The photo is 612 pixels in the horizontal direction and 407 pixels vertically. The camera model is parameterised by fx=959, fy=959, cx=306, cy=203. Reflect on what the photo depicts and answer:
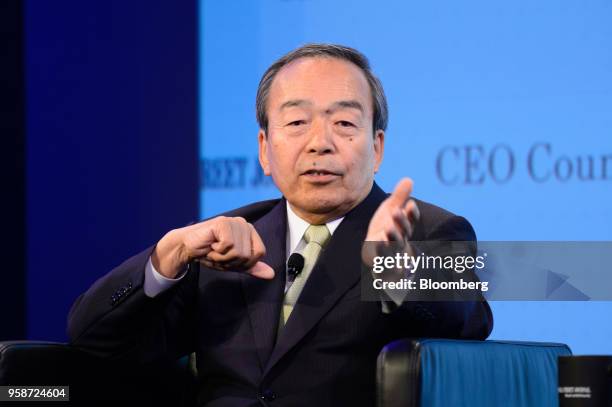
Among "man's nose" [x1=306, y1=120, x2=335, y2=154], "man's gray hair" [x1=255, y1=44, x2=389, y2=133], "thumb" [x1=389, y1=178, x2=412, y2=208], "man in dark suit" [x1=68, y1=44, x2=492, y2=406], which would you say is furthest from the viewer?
"man's gray hair" [x1=255, y1=44, x2=389, y2=133]

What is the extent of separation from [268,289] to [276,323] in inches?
3.1

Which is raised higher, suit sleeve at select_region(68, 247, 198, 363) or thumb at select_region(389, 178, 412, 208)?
thumb at select_region(389, 178, 412, 208)

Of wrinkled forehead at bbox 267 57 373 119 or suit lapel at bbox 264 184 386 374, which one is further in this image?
wrinkled forehead at bbox 267 57 373 119

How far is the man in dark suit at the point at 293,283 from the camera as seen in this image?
A: 1.81m

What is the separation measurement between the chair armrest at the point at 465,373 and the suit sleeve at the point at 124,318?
52 centimetres

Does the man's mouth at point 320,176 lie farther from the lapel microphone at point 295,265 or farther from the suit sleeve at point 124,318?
the suit sleeve at point 124,318

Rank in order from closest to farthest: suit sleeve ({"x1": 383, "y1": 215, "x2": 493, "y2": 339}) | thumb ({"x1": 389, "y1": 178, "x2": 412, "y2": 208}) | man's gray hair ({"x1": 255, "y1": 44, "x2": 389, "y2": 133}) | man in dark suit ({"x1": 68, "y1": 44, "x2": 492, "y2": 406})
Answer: thumb ({"x1": 389, "y1": 178, "x2": 412, "y2": 208})
suit sleeve ({"x1": 383, "y1": 215, "x2": 493, "y2": 339})
man in dark suit ({"x1": 68, "y1": 44, "x2": 492, "y2": 406})
man's gray hair ({"x1": 255, "y1": 44, "x2": 389, "y2": 133})

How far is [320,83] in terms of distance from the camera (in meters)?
1.97

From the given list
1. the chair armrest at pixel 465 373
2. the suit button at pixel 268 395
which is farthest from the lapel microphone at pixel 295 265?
the chair armrest at pixel 465 373

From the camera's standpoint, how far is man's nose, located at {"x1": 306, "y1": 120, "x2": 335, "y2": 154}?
1.92m

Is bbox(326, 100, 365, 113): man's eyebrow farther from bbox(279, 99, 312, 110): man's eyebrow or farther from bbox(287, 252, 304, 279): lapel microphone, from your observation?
bbox(287, 252, 304, 279): lapel microphone

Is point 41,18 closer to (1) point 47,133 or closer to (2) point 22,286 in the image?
(1) point 47,133

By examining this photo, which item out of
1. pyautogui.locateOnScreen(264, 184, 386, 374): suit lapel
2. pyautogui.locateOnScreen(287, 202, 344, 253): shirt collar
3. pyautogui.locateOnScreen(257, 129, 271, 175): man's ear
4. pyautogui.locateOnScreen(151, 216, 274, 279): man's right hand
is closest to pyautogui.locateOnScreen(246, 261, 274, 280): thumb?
pyautogui.locateOnScreen(151, 216, 274, 279): man's right hand

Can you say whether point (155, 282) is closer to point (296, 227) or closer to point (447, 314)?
point (296, 227)
